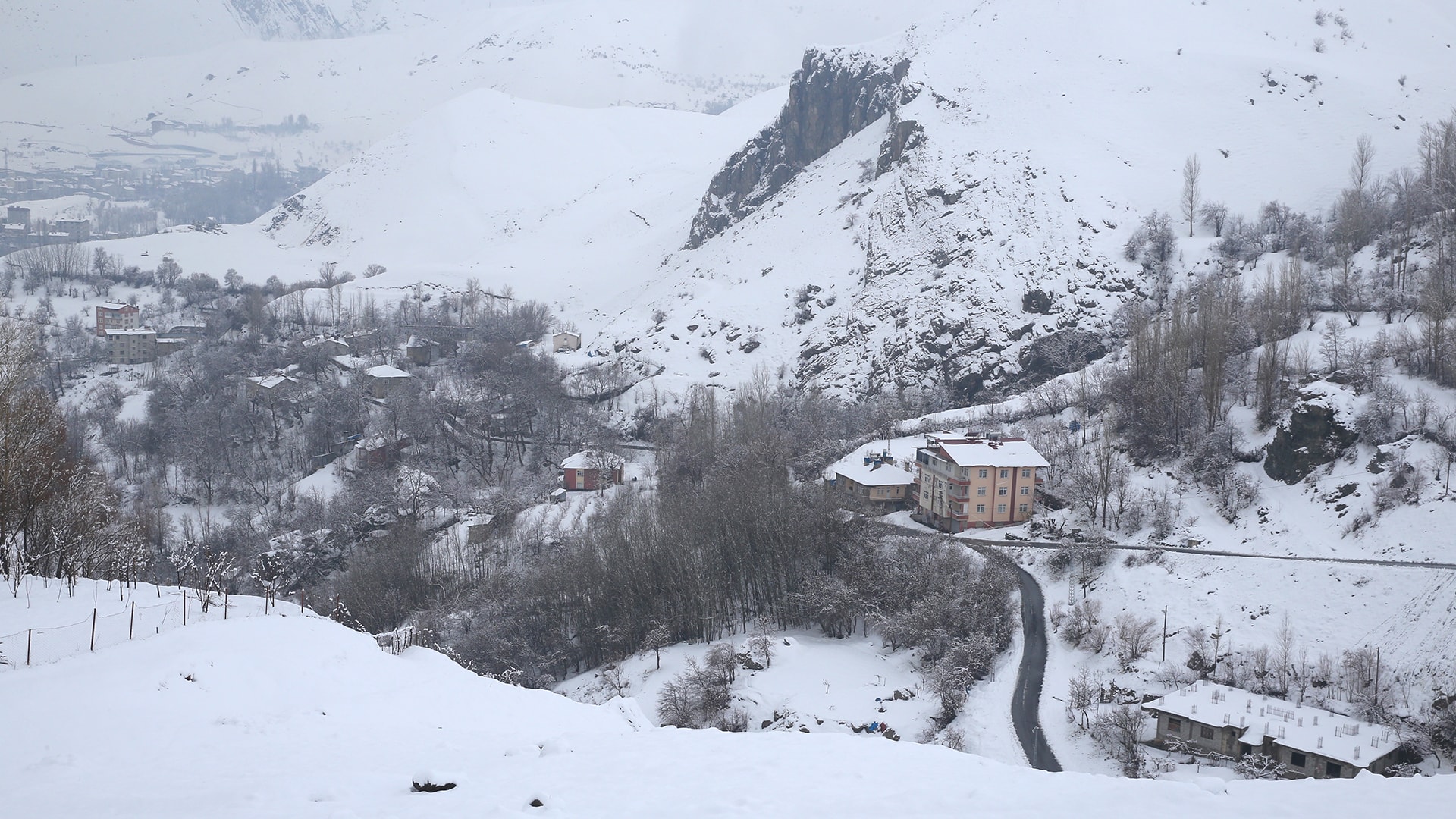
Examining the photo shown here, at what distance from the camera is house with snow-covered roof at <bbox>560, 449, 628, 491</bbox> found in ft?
179

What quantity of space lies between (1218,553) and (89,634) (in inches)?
1395

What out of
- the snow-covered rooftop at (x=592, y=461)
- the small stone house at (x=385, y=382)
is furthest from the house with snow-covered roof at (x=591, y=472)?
the small stone house at (x=385, y=382)

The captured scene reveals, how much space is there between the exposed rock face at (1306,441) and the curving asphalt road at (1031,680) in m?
11.9

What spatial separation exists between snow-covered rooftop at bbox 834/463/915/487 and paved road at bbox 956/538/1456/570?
6174 millimetres

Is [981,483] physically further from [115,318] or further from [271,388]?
[115,318]

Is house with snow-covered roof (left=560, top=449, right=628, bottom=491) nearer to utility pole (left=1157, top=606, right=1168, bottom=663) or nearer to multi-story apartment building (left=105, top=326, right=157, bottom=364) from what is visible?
utility pole (left=1157, top=606, right=1168, bottom=663)

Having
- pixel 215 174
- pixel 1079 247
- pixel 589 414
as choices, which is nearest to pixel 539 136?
pixel 215 174

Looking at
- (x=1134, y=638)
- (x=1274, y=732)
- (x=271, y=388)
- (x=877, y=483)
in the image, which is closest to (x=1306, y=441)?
(x=1134, y=638)

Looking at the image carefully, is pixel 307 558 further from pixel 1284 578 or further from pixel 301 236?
pixel 301 236

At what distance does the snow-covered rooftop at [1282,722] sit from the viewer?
23094 mm

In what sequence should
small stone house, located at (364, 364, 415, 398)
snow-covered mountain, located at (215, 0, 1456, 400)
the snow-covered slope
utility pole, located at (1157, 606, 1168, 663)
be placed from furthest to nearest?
small stone house, located at (364, 364, 415, 398), snow-covered mountain, located at (215, 0, 1456, 400), utility pole, located at (1157, 606, 1168, 663), the snow-covered slope

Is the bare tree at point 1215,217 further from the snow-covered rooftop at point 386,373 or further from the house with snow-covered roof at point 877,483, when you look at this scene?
the snow-covered rooftop at point 386,373

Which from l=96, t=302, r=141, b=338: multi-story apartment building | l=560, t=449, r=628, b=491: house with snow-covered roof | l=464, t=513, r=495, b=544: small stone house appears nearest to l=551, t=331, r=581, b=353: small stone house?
l=560, t=449, r=628, b=491: house with snow-covered roof

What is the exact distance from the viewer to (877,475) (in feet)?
154
